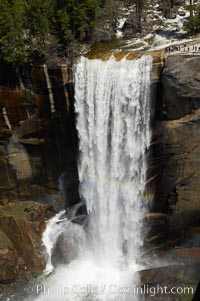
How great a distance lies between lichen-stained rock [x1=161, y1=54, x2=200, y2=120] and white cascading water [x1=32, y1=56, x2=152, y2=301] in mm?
1742

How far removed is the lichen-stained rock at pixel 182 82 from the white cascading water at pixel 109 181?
1742 mm

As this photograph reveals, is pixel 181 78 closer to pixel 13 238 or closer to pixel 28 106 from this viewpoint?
pixel 28 106

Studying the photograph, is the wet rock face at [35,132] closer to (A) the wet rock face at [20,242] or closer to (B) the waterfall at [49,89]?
(B) the waterfall at [49,89]

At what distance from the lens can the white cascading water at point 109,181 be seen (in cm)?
2825

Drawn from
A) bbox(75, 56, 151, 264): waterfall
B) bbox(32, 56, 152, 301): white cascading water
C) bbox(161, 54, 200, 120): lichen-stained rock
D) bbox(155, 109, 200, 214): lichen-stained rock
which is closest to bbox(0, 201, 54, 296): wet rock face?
bbox(32, 56, 152, 301): white cascading water

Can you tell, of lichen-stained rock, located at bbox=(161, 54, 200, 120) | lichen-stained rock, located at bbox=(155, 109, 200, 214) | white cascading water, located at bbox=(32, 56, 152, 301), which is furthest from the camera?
white cascading water, located at bbox=(32, 56, 152, 301)

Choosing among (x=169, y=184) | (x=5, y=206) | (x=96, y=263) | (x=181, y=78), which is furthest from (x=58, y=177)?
(x=181, y=78)

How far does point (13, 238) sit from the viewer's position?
108ft

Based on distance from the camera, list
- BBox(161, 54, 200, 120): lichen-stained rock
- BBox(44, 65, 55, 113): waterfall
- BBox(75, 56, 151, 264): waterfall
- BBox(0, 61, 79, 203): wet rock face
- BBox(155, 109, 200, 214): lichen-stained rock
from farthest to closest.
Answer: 1. BBox(0, 61, 79, 203): wet rock face
2. BBox(44, 65, 55, 113): waterfall
3. BBox(75, 56, 151, 264): waterfall
4. BBox(155, 109, 200, 214): lichen-stained rock
5. BBox(161, 54, 200, 120): lichen-stained rock

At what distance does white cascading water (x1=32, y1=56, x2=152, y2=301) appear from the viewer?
28.2 meters

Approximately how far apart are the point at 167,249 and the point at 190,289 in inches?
183

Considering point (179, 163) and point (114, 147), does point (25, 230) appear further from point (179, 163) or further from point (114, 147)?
point (179, 163)

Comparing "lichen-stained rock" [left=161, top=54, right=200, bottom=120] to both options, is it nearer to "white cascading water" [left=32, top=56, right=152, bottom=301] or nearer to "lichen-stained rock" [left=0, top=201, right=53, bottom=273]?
"white cascading water" [left=32, top=56, right=152, bottom=301]

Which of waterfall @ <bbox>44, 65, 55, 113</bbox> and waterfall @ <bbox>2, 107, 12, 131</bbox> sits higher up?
waterfall @ <bbox>44, 65, 55, 113</bbox>
